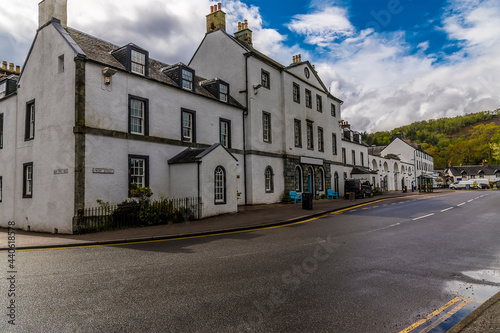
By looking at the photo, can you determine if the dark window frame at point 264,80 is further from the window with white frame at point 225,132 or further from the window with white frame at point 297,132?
the window with white frame at point 225,132

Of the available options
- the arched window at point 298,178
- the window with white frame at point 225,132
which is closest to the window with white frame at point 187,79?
the window with white frame at point 225,132

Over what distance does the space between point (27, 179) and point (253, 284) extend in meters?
15.7

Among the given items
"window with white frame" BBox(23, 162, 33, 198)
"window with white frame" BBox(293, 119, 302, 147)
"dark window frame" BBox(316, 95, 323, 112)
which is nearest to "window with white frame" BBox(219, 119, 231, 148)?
"window with white frame" BBox(293, 119, 302, 147)

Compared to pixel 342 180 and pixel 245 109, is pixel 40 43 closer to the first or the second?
pixel 245 109

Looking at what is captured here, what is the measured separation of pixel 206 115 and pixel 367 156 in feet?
112

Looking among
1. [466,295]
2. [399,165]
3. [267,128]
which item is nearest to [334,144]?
[267,128]

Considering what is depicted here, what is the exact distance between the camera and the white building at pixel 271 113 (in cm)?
2322

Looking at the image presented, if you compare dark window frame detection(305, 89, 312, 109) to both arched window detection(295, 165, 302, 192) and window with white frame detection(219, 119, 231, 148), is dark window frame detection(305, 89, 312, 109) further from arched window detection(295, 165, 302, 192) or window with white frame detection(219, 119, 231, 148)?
window with white frame detection(219, 119, 231, 148)

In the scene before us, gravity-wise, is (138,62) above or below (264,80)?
below

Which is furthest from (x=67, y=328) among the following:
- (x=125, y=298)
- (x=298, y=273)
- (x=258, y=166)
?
(x=258, y=166)

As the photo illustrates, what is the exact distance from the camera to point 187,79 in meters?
19.1

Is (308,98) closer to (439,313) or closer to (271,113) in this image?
(271,113)

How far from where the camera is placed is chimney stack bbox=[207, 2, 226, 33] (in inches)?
1022

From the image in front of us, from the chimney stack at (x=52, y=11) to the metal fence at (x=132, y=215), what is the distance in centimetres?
1014
